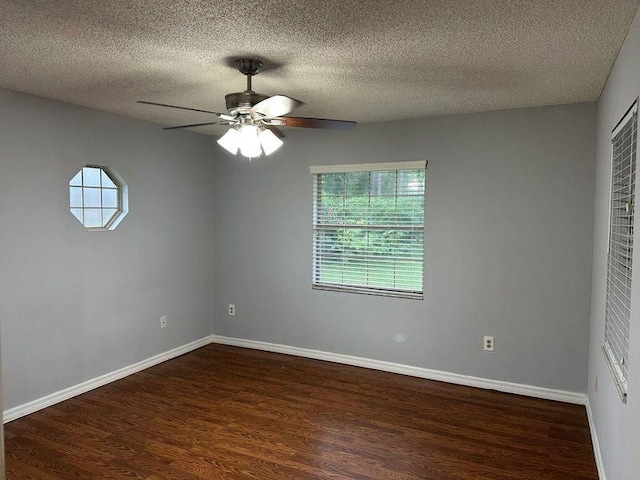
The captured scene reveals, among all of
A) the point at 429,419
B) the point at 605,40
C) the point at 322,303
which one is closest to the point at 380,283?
the point at 322,303

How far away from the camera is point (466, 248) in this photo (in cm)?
394

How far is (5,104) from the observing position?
318 cm

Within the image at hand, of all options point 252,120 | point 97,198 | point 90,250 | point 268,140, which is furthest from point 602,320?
point 97,198

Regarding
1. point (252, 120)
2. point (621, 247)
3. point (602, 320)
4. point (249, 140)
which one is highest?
point (252, 120)

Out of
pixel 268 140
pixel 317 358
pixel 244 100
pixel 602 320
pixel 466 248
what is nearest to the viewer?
pixel 244 100

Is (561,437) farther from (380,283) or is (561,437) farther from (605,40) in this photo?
→ (605,40)

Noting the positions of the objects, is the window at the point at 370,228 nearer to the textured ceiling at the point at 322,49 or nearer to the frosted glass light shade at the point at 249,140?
the textured ceiling at the point at 322,49

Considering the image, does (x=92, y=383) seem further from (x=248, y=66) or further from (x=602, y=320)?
(x=602, y=320)

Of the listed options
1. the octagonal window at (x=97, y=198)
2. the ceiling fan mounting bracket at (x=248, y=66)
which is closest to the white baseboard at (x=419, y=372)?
the octagonal window at (x=97, y=198)

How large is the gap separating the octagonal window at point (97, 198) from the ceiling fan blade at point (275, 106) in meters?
2.04

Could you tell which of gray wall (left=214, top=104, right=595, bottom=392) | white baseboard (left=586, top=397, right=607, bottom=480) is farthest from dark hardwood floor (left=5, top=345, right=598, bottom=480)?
gray wall (left=214, top=104, right=595, bottom=392)

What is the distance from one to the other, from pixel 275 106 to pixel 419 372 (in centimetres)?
278

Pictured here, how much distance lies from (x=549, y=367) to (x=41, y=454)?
3548mm

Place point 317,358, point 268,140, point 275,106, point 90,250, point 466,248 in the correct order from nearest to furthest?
1. point 275,106
2. point 268,140
3. point 90,250
4. point 466,248
5. point 317,358
